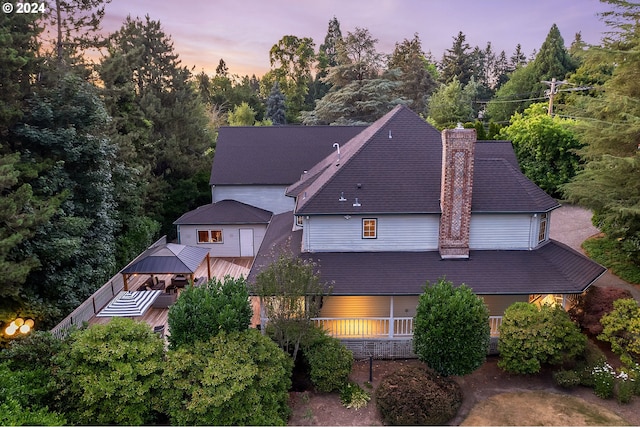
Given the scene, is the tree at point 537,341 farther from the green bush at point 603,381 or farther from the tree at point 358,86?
the tree at point 358,86

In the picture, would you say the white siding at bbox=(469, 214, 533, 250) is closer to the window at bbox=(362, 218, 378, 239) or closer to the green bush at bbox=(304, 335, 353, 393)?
the window at bbox=(362, 218, 378, 239)

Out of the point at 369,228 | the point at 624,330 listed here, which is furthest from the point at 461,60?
the point at 624,330

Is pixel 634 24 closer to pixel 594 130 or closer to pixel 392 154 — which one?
pixel 594 130

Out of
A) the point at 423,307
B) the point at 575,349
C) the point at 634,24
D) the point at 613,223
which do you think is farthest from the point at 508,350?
the point at 634,24

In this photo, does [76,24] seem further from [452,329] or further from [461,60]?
[461,60]

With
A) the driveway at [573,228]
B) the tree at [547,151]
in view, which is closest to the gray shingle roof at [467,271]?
the driveway at [573,228]
